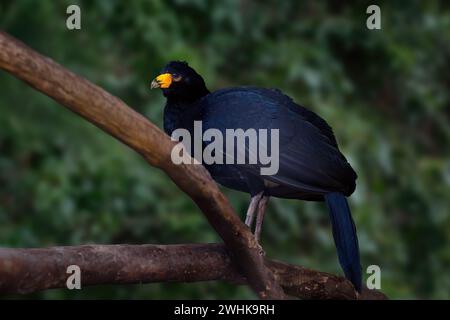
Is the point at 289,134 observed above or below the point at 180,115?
below

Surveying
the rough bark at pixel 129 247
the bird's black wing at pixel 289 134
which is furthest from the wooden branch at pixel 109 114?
the bird's black wing at pixel 289 134

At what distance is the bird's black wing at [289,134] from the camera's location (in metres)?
2.25

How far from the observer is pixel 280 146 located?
2.30m

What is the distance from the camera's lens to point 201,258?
2174mm

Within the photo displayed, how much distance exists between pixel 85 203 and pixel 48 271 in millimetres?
2322

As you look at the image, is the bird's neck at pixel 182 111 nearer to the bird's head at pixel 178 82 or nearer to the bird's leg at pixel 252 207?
the bird's head at pixel 178 82

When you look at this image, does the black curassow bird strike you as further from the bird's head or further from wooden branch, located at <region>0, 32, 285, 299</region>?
wooden branch, located at <region>0, 32, 285, 299</region>

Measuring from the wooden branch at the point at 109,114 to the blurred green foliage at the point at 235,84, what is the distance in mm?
2202

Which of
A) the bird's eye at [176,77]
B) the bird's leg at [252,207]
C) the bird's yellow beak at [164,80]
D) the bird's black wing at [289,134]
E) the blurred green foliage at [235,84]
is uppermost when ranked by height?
the blurred green foliage at [235,84]

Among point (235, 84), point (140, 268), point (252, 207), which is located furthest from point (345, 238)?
point (235, 84)

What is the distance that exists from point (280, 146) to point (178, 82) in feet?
1.39

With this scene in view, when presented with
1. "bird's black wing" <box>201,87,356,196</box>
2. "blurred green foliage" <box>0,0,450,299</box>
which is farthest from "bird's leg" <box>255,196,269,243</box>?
"blurred green foliage" <box>0,0,450,299</box>

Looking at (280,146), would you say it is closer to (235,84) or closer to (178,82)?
(178,82)

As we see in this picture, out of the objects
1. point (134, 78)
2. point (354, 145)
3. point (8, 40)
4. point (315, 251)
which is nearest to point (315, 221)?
point (315, 251)
